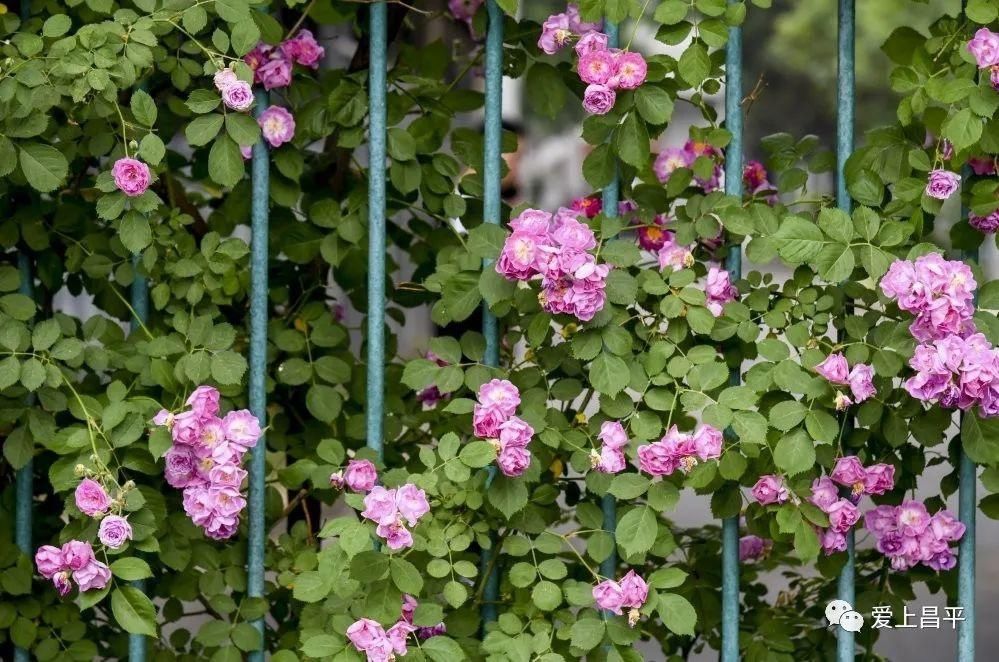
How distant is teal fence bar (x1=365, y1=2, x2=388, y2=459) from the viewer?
162cm

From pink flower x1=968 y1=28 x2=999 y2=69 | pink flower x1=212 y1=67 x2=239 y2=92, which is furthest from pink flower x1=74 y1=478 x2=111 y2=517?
pink flower x1=968 y1=28 x2=999 y2=69

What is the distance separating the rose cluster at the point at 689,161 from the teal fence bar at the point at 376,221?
1.39ft

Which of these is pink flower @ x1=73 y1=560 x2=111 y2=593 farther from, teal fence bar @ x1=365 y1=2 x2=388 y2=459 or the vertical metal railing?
teal fence bar @ x1=365 y1=2 x2=388 y2=459

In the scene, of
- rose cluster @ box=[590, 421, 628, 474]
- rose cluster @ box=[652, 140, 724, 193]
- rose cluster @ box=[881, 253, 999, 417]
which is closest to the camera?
rose cluster @ box=[881, 253, 999, 417]

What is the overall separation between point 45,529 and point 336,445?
20.0 inches

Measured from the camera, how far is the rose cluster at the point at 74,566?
153cm

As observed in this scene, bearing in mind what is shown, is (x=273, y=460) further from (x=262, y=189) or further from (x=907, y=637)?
(x=907, y=637)

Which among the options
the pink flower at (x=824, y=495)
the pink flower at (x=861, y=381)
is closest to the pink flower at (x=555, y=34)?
the pink flower at (x=861, y=381)

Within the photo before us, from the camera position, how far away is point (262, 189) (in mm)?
1646

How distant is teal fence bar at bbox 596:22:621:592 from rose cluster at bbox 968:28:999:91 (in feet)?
1.38

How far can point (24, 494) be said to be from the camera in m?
1.70

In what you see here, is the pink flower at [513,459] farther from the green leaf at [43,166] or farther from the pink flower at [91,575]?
the green leaf at [43,166]

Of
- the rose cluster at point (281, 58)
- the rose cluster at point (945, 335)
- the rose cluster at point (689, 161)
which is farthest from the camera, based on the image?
the rose cluster at point (689, 161)

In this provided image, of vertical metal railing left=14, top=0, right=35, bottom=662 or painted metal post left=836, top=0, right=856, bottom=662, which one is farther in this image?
vertical metal railing left=14, top=0, right=35, bottom=662
